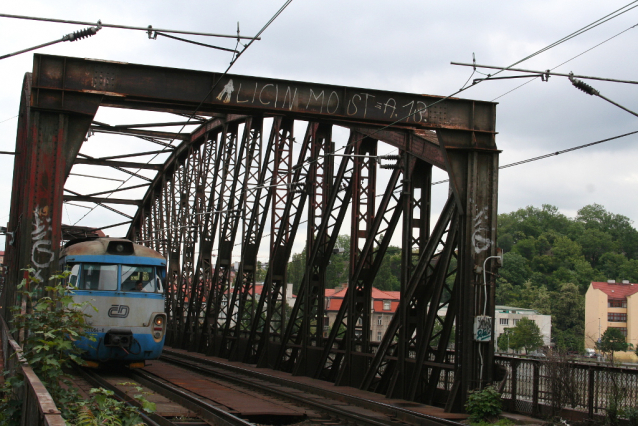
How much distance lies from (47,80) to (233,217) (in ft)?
44.6

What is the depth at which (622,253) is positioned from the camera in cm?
13750

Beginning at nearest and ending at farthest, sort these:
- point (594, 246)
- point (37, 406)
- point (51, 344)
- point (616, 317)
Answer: point (37, 406) < point (51, 344) < point (616, 317) < point (594, 246)

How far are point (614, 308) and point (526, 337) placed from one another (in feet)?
74.9


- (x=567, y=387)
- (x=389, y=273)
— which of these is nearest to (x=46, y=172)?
(x=567, y=387)

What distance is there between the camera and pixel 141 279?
17750 millimetres

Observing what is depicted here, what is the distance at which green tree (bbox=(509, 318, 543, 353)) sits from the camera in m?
68.6

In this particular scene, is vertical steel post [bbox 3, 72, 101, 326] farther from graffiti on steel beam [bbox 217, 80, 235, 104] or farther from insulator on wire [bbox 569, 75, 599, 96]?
insulator on wire [bbox 569, 75, 599, 96]

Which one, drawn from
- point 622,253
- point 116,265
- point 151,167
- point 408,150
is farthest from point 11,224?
point 622,253

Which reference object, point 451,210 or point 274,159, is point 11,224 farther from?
point 451,210

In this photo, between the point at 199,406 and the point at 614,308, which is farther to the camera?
the point at 614,308

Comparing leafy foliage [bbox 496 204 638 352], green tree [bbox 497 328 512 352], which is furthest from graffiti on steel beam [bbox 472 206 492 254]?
leafy foliage [bbox 496 204 638 352]

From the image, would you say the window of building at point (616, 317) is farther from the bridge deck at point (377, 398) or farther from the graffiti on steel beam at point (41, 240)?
the graffiti on steel beam at point (41, 240)

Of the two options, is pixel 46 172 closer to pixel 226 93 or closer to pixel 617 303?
pixel 226 93

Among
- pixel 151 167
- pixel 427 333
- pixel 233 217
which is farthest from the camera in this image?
pixel 151 167
